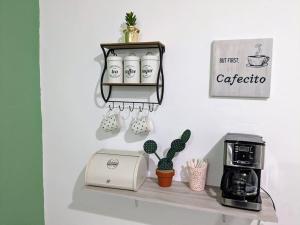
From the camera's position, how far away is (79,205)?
151cm

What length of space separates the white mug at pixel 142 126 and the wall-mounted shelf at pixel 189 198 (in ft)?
0.88

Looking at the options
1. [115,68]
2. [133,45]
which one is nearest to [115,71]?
[115,68]

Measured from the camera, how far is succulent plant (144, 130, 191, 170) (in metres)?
1.20

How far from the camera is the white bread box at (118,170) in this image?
1.17m

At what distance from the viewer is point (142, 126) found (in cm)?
125

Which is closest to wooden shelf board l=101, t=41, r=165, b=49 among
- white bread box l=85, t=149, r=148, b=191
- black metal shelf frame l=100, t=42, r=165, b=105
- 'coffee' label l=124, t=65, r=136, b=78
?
black metal shelf frame l=100, t=42, r=165, b=105

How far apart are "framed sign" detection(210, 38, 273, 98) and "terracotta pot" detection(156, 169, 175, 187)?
1.44ft

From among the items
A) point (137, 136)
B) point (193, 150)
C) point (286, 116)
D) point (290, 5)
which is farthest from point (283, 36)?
point (137, 136)

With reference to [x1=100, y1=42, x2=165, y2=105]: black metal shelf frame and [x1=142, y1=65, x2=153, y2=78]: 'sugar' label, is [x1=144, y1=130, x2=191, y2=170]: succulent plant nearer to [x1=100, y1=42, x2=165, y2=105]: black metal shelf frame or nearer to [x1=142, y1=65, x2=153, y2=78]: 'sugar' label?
[x1=100, y1=42, x2=165, y2=105]: black metal shelf frame

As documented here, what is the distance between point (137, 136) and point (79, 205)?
591 mm

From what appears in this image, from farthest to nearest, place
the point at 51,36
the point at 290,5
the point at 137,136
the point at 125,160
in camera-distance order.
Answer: the point at 51,36 < the point at 137,136 < the point at 125,160 < the point at 290,5

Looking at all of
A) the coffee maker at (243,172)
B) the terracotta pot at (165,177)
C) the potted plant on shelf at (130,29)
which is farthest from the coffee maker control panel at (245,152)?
the potted plant on shelf at (130,29)

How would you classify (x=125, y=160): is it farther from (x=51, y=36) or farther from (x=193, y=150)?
(x=51, y=36)

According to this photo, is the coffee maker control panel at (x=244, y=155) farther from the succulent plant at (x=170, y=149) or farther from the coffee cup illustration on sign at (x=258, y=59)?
the coffee cup illustration on sign at (x=258, y=59)
